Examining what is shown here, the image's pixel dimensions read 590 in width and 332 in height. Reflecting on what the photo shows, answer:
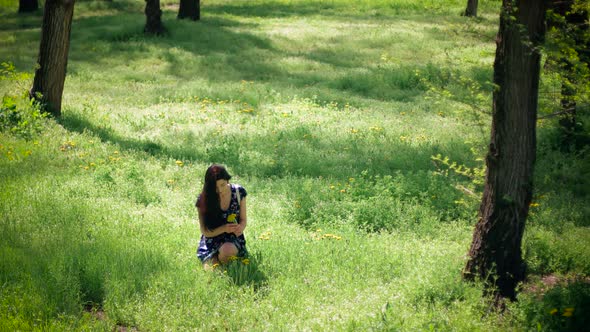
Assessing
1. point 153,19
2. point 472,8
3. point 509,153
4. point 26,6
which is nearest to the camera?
point 509,153

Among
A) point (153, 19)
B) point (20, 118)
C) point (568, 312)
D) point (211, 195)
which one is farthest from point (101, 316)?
point (153, 19)

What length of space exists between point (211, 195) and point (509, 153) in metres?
3.28

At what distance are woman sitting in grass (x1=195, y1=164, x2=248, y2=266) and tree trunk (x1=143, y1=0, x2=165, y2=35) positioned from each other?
1790cm

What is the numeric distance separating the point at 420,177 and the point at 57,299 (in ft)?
19.7

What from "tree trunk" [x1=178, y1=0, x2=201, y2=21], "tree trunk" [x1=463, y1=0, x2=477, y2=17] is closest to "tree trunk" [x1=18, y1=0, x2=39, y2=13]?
"tree trunk" [x1=178, y1=0, x2=201, y2=21]

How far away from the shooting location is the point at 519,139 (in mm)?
5383

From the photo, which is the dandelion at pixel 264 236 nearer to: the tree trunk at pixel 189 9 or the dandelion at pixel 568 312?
the dandelion at pixel 568 312

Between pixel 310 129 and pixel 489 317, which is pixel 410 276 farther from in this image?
pixel 310 129

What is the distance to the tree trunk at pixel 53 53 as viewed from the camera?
11844 mm

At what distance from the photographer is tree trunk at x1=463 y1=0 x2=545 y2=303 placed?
17.4ft

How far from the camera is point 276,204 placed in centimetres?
830

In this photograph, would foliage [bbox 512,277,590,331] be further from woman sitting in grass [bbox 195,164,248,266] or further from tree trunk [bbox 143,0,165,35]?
tree trunk [bbox 143,0,165,35]

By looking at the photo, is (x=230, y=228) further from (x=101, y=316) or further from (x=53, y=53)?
(x=53, y=53)

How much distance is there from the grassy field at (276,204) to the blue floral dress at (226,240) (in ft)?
0.73
